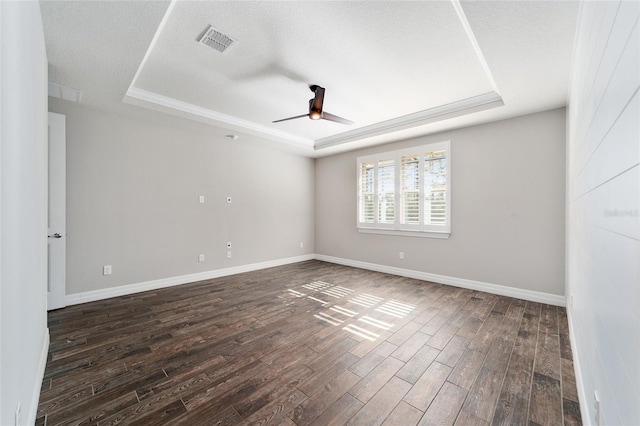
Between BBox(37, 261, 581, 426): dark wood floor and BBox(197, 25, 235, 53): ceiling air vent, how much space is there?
275 centimetres

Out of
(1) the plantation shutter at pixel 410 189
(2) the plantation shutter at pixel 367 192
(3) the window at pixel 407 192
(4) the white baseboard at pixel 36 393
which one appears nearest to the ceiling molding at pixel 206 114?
(2) the plantation shutter at pixel 367 192

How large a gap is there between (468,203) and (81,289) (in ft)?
18.6

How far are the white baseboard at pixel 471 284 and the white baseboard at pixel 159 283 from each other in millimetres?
1975

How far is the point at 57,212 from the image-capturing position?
3.22 m

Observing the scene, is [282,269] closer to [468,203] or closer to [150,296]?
[150,296]

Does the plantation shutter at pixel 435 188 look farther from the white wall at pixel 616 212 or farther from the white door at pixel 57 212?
the white door at pixel 57 212

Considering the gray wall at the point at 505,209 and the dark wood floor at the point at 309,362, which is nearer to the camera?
the dark wood floor at the point at 309,362

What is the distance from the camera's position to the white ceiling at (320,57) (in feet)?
6.41

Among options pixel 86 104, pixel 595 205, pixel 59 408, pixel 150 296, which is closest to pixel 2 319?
pixel 59 408

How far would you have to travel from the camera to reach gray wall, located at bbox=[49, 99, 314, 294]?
139 inches

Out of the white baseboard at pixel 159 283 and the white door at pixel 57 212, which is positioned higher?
the white door at pixel 57 212

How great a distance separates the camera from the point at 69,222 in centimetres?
343

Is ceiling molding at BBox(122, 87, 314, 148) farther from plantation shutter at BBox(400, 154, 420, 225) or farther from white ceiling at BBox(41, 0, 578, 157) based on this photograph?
plantation shutter at BBox(400, 154, 420, 225)

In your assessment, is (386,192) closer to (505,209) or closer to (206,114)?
(505,209)
